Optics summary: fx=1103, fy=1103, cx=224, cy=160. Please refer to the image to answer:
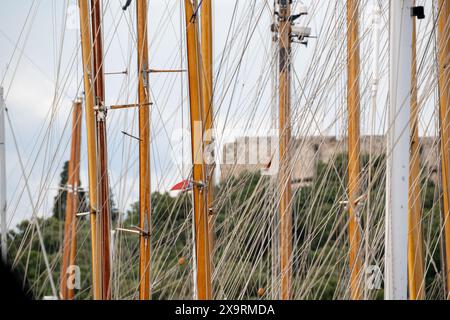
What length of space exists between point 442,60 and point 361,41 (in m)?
3.02

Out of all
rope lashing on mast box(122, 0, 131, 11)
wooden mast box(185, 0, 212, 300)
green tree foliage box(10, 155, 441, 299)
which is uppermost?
rope lashing on mast box(122, 0, 131, 11)

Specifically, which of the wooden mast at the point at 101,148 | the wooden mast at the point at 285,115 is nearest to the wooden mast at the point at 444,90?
the wooden mast at the point at 285,115

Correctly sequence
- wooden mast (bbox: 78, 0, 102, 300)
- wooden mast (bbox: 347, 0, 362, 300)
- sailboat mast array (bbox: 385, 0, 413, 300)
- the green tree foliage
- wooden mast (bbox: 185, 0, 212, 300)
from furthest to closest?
1. wooden mast (bbox: 347, 0, 362, 300)
2. the green tree foliage
3. wooden mast (bbox: 78, 0, 102, 300)
4. wooden mast (bbox: 185, 0, 212, 300)
5. sailboat mast array (bbox: 385, 0, 413, 300)

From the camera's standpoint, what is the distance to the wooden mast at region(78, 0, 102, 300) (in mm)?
12109

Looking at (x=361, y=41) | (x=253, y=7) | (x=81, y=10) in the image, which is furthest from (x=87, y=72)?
(x=361, y=41)

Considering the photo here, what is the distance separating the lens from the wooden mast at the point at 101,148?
40.1ft

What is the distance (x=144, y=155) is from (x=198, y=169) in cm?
322

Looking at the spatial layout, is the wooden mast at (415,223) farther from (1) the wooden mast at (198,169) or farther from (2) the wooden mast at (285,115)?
(2) the wooden mast at (285,115)

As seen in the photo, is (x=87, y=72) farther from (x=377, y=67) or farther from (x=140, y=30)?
(x=377, y=67)

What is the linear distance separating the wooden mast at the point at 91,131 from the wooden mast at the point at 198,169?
2.29 meters

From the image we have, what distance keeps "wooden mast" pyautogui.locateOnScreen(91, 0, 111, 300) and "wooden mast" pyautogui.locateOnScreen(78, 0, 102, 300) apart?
0.19 feet

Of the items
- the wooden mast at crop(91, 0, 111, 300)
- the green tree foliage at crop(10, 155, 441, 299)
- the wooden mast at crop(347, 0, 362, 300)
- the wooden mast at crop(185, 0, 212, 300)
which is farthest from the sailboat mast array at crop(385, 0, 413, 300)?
the wooden mast at crop(347, 0, 362, 300)

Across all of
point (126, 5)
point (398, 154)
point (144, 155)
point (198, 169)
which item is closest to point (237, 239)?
point (144, 155)

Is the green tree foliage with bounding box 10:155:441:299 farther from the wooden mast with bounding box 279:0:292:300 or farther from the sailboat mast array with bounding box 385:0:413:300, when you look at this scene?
the sailboat mast array with bounding box 385:0:413:300
